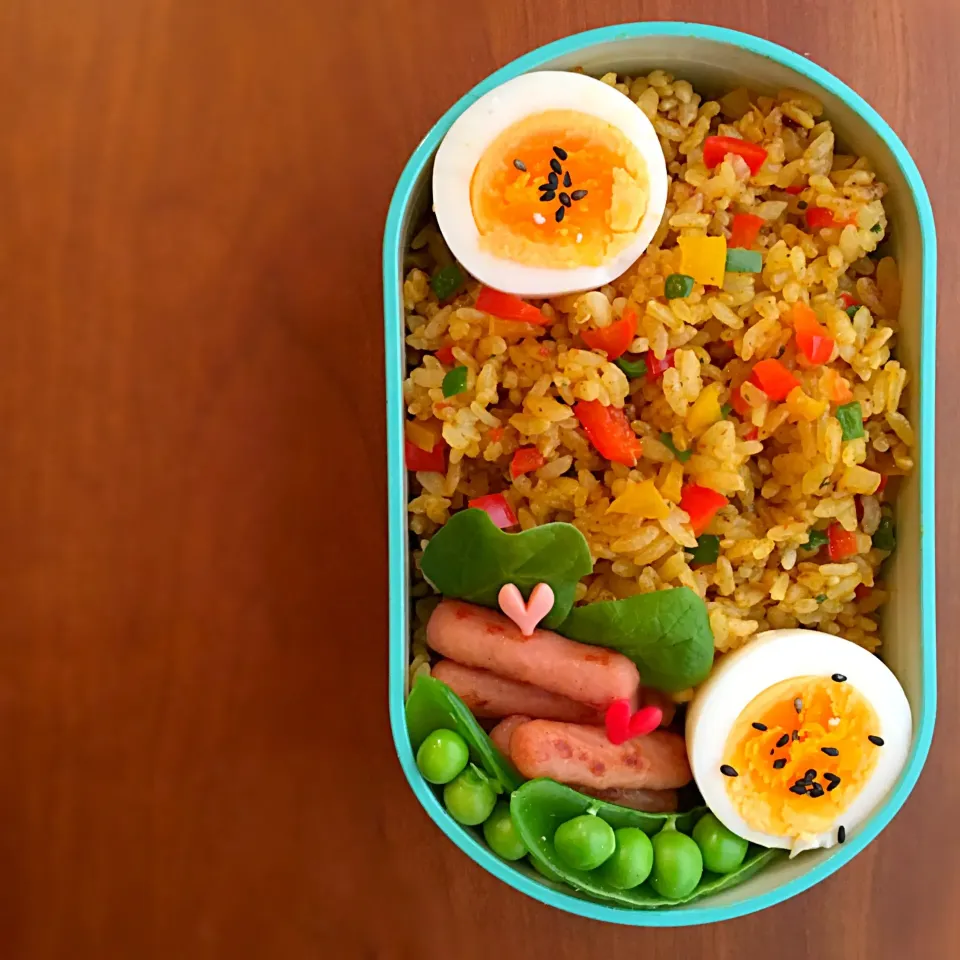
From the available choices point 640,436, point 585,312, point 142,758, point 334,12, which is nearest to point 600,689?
point 640,436

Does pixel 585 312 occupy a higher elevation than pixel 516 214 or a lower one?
lower

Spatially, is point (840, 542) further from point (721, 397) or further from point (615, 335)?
point (615, 335)

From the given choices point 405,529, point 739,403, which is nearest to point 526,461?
point 405,529

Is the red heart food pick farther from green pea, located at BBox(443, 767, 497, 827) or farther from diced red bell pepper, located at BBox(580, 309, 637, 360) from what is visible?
diced red bell pepper, located at BBox(580, 309, 637, 360)

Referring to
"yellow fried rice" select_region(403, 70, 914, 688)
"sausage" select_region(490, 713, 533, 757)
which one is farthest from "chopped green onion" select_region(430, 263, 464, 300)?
"sausage" select_region(490, 713, 533, 757)

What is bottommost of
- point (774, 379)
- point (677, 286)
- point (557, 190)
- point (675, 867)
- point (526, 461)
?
point (675, 867)

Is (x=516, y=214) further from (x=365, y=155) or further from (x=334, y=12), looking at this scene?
(x=334, y=12)
